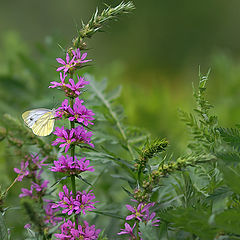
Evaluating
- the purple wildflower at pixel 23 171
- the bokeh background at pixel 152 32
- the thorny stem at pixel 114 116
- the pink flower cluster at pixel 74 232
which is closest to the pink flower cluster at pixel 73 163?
the pink flower cluster at pixel 74 232

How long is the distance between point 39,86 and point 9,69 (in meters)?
0.13

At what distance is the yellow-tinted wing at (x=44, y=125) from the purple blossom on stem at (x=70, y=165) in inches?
3.8

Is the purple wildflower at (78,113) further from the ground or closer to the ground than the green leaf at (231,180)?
further from the ground

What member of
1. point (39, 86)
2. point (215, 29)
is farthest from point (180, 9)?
point (39, 86)

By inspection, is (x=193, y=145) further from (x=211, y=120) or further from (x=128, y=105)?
(x=128, y=105)

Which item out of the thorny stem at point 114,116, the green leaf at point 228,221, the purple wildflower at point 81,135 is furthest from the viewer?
the thorny stem at point 114,116

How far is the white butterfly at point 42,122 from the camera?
2.38ft

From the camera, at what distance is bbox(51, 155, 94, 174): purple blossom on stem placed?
633mm

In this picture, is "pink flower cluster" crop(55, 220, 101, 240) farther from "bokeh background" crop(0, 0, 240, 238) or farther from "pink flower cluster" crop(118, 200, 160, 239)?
"bokeh background" crop(0, 0, 240, 238)

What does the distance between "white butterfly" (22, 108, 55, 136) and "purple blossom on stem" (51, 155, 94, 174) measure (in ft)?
0.30

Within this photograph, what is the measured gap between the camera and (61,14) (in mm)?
6711

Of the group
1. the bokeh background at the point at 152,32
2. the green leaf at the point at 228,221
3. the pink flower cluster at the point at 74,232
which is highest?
the bokeh background at the point at 152,32

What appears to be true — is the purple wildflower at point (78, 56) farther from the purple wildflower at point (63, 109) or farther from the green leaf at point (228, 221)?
the green leaf at point (228, 221)

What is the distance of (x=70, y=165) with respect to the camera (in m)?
0.63
